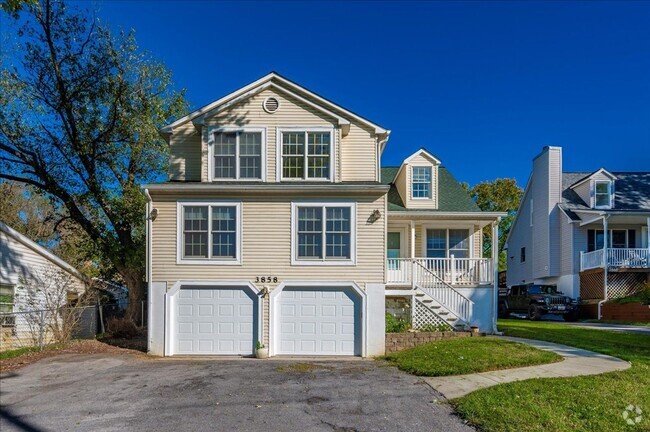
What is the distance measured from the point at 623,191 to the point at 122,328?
88.6 feet

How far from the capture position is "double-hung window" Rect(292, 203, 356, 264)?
13281 mm

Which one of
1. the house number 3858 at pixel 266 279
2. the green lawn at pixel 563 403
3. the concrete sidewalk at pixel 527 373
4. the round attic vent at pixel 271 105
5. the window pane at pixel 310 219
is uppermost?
the round attic vent at pixel 271 105

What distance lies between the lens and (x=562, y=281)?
2581 cm

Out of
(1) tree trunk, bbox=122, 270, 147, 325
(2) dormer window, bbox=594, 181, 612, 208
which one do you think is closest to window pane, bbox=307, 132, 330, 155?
(1) tree trunk, bbox=122, 270, 147, 325

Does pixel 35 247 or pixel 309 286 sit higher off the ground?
pixel 35 247

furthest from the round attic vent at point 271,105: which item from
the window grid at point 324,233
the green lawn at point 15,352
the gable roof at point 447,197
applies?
the green lawn at point 15,352

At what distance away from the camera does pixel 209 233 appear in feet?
43.8

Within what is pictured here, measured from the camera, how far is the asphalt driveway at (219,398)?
6.61 m

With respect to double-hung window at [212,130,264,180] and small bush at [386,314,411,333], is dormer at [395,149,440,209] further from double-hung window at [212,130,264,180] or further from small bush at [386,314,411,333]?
double-hung window at [212,130,264,180]

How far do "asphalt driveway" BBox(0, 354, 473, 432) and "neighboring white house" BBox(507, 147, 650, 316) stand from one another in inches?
695

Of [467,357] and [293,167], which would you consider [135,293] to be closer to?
[293,167]

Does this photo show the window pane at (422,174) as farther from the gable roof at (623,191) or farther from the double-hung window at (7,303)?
the double-hung window at (7,303)

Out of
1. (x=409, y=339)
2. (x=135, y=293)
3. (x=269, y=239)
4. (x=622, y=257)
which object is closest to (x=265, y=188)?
(x=269, y=239)

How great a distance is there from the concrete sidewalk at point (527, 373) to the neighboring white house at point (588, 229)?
48.5 ft
